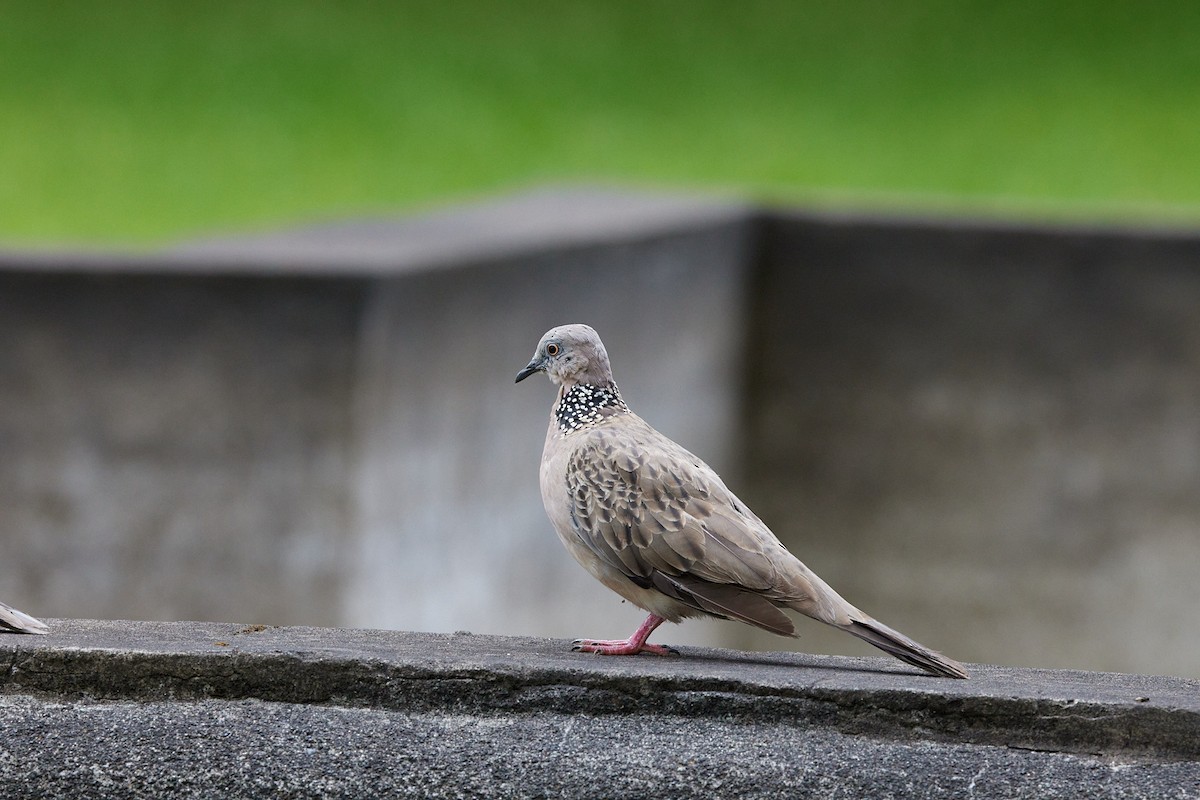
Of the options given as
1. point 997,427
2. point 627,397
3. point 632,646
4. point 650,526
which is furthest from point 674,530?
point 997,427

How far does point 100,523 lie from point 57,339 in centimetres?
75

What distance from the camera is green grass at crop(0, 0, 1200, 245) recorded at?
1111 cm

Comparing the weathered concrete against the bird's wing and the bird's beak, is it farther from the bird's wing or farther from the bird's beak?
the bird's beak

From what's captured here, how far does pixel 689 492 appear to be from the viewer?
3.19 m

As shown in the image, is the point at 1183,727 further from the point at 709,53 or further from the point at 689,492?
the point at 709,53

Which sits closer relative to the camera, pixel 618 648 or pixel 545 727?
pixel 545 727

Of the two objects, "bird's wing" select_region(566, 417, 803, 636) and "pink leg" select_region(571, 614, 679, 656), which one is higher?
"bird's wing" select_region(566, 417, 803, 636)

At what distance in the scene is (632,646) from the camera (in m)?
3.17

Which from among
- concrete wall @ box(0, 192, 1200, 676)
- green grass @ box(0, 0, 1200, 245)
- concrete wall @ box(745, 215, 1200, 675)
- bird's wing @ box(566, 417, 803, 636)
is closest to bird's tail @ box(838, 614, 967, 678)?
bird's wing @ box(566, 417, 803, 636)

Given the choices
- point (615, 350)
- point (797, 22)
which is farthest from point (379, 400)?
Answer: point (797, 22)

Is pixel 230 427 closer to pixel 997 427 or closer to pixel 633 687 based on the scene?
pixel 633 687

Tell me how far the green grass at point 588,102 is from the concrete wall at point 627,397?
1.45m

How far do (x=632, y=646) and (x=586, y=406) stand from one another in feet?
1.55

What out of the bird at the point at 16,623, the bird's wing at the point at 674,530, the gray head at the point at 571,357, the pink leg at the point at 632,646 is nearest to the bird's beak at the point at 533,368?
the gray head at the point at 571,357
